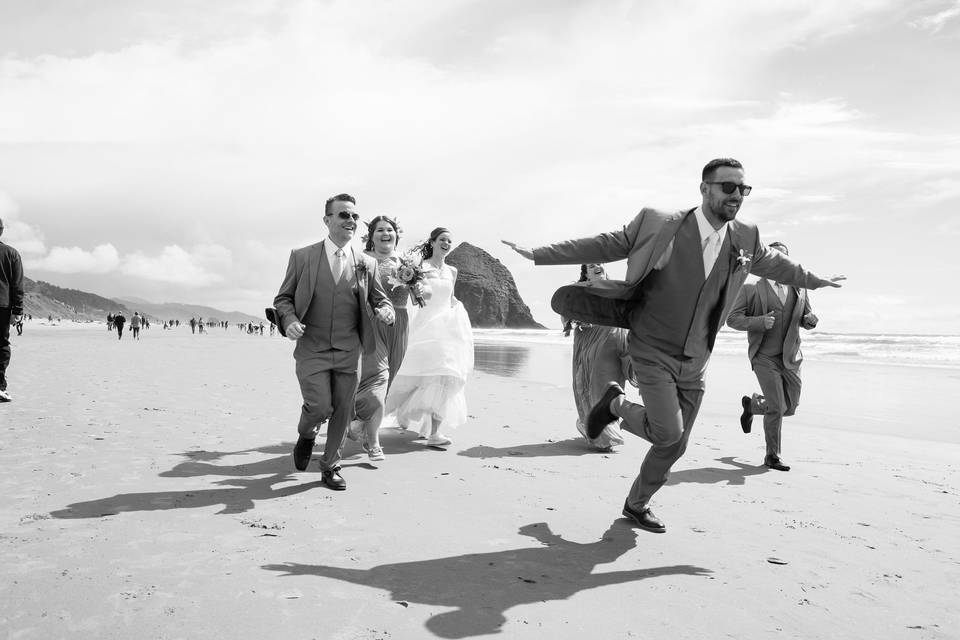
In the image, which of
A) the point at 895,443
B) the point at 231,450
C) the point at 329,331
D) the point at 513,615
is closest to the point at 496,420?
the point at 231,450

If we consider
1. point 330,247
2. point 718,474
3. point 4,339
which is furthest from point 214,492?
point 4,339

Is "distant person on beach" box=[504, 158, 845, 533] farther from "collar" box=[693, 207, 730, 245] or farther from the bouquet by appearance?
the bouquet

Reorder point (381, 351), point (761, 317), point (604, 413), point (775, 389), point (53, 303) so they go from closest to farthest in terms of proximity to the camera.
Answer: point (604, 413)
point (381, 351)
point (761, 317)
point (775, 389)
point (53, 303)

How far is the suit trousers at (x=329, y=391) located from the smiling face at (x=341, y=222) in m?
0.83

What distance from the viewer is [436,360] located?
23.4ft

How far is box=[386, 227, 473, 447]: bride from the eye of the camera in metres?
7.14

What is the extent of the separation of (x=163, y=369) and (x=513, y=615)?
46.2ft

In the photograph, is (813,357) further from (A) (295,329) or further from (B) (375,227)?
(A) (295,329)

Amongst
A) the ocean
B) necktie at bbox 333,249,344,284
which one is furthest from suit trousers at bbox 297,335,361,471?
the ocean

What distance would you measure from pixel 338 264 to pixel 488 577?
2805mm

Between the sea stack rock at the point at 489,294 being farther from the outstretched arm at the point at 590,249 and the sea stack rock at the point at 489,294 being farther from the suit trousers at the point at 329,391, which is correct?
the outstretched arm at the point at 590,249

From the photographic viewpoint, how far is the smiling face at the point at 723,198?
13.5 feet

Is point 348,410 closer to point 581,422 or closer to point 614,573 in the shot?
point 614,573

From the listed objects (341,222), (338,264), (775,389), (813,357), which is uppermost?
(341,222)
